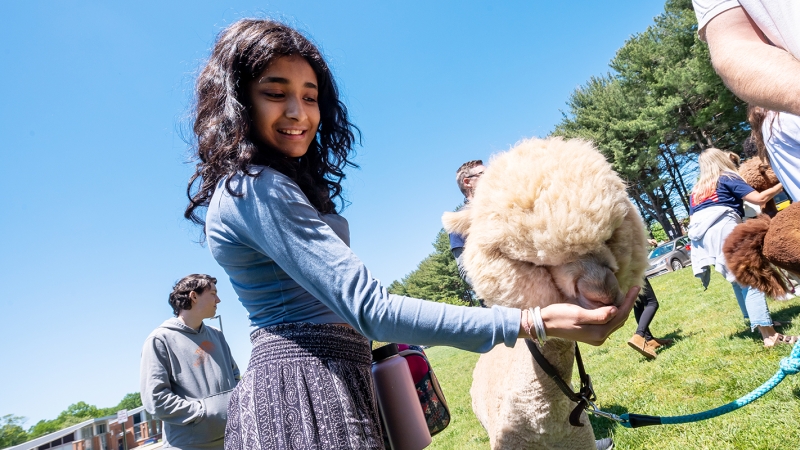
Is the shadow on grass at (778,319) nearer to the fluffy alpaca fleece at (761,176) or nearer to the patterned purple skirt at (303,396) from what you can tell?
the fluffy alpaca fleece at (761,176)

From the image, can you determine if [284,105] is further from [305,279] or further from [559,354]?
[559,354]

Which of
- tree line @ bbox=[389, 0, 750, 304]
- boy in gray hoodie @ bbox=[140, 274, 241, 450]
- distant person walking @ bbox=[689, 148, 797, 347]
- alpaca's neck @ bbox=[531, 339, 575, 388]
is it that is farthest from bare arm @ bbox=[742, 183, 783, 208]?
tree line @ bbox=[389, 0, 750, 304]

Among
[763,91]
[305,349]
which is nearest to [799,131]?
[763,91]

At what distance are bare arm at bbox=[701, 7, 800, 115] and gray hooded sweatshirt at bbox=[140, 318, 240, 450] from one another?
3618 mm

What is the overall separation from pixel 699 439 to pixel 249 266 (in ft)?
11.0

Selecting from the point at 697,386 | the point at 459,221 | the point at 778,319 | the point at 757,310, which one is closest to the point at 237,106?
the point at 459,221

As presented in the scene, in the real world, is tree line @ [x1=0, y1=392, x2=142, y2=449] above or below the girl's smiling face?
above

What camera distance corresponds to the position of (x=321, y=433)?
1130 mm

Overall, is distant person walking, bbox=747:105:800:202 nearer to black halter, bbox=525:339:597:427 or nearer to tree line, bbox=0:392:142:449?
black halter, bbox=525:339:597:427

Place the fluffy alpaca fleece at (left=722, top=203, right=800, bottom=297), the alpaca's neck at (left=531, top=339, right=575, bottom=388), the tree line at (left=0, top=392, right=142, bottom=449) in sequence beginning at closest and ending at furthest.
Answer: the fluffy alpaca fleece at (left=722, top=203, right=800, bottom=297) → the alpaca's neck at (left=531, top=339, right=575, bottom=388) → the tree line at (left=0, top=392, right=142, bottom=449)

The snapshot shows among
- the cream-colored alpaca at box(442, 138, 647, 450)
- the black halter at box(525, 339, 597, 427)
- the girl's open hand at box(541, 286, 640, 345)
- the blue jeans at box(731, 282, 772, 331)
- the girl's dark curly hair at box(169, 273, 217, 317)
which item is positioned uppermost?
the girl's dark curly hair at box(169, 273, 217, 317)

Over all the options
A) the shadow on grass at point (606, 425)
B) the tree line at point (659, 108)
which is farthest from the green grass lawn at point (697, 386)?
the tree line at point (659, 108)

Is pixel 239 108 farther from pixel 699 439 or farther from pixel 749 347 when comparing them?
pixel 749 347

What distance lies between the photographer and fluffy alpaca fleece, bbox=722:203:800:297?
3.84 feet
